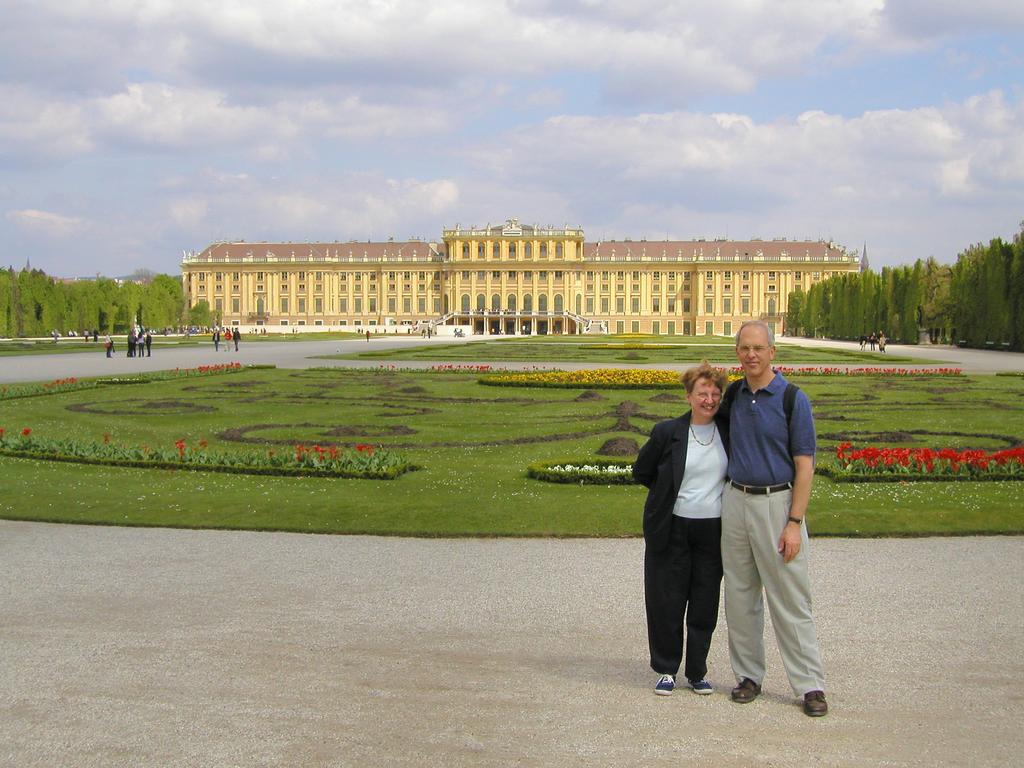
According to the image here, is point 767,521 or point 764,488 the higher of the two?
point 764,488

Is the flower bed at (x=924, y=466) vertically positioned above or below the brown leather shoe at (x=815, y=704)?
above

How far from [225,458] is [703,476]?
21.8 ft

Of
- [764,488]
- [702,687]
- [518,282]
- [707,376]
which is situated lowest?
[702,687]

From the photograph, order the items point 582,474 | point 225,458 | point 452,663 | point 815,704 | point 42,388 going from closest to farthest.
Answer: point 815,704
point 452,663
point 582,474
point 225,458
point 42,388

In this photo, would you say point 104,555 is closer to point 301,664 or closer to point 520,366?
point 301,664

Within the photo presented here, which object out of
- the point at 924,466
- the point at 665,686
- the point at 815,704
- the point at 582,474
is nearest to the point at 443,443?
the point at 582,474

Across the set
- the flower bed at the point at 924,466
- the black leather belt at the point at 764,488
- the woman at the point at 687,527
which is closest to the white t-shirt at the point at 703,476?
the woman at the point at 687,527

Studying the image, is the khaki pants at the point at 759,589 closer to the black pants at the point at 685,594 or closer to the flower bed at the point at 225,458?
the black pants at the point at 685,594

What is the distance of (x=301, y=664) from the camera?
13.6 feet

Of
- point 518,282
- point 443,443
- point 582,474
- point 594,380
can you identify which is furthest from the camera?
point 518,282

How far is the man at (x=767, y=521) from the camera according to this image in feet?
12.3

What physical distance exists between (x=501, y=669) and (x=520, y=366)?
863 inches

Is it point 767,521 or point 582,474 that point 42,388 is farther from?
point 767,521

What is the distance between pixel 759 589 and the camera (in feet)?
12.9
